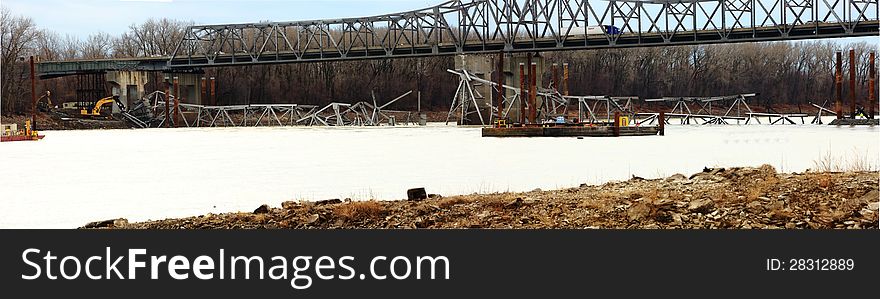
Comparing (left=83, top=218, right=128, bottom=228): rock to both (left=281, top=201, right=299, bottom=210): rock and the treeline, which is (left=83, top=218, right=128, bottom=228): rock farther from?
the treeline

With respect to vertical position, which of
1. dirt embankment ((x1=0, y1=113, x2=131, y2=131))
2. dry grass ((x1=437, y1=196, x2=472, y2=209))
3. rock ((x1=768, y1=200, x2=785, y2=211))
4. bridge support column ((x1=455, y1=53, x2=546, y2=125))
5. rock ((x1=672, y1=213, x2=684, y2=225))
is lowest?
rock ((x1=672, y1=213, x2=684, y2=225))

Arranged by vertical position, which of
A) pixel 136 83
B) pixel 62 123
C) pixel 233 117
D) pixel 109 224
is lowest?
pixel 109 224

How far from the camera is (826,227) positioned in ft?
37.8

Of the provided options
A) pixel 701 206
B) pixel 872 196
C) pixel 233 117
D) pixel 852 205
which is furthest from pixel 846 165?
pixel 233 117

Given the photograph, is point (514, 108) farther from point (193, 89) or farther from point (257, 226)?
point (257, 226)

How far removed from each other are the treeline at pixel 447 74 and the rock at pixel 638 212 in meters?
85.4

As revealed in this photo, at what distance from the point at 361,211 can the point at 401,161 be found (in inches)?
561

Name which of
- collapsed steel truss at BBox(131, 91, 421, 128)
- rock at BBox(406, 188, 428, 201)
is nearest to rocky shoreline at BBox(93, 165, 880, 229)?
rock at BBox(406, 188, 428, 201)

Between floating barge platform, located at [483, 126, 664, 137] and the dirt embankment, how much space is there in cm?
4117

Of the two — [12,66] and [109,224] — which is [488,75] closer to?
[12,66]

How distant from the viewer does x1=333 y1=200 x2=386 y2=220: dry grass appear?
13445 millimetres

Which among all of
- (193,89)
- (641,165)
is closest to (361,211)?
(641,165)

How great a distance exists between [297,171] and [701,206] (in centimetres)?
1348

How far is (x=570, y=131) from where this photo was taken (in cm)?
4819
